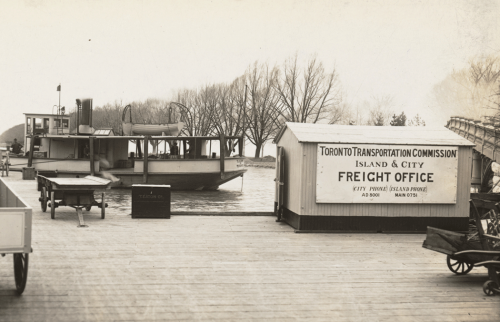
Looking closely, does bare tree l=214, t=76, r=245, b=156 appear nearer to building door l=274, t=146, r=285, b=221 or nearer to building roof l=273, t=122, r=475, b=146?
building door l=274, t=146, r=285, b=221

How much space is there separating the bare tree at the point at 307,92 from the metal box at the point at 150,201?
45.1 metres

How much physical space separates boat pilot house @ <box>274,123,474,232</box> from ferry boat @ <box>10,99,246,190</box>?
1444 cm

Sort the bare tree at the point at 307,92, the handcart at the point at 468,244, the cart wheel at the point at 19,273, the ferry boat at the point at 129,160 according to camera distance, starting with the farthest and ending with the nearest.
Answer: the bare tree at the point at 307,92
the ferry boat at the point at 129,160
the handcart at the point at 468,244
the cart wheel at the point at 19,273

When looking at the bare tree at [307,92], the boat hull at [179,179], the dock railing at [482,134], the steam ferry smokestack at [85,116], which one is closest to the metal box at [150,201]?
the dock railing at [482,134]

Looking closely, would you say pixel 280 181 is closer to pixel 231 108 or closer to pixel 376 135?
pixel 376 135

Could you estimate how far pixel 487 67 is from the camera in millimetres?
22859

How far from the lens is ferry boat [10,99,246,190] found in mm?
25641

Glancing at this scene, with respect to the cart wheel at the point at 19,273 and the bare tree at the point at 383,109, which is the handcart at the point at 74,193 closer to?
the cart wheel at the point at 19,273

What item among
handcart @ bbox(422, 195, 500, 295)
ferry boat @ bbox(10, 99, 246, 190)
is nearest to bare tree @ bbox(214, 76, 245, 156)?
ferry boat @ bbox(10, 99, 246, 190)

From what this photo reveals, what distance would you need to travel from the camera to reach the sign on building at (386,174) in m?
10.5

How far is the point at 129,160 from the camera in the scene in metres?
29.7

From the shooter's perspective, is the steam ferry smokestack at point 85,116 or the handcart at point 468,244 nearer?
the handcart at point 468,244

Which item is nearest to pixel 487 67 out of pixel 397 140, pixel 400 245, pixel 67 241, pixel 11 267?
pixel 397 140

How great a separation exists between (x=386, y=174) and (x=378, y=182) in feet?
0.82
